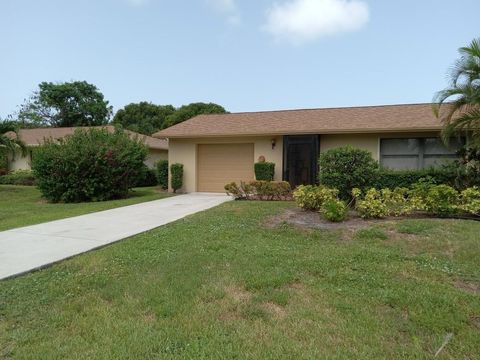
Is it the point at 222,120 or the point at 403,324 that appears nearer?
the point at 403,324

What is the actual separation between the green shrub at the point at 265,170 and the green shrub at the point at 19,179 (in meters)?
13.7

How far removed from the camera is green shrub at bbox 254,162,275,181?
14.1 metres

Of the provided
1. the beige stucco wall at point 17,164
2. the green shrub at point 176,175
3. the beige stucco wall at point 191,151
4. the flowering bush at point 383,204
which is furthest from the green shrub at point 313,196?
the beige stucco wall at point 17,164

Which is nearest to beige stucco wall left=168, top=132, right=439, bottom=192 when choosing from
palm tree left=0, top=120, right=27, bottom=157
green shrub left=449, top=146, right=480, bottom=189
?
green shrub left=449, top=146, right=480, bottom=189

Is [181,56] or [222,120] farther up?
[181,56]

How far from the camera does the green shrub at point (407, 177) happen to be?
33.8 ft

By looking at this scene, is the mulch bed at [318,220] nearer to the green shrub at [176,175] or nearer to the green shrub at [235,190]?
the green shrub at [235,190]

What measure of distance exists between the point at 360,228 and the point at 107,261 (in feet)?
14.9

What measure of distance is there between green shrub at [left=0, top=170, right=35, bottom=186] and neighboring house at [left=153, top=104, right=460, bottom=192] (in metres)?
9.80

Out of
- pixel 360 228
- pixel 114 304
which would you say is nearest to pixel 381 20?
pixel 360 228

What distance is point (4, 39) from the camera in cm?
1692

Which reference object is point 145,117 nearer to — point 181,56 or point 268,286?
point 181,56

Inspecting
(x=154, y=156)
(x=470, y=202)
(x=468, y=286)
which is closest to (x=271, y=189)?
(x=470, y=202)

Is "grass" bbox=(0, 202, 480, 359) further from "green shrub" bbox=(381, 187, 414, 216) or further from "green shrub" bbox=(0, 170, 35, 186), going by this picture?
"green shrub" bbox=(0, 170, 35, 186)
